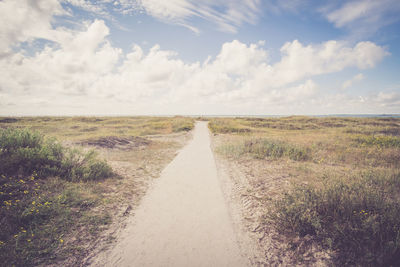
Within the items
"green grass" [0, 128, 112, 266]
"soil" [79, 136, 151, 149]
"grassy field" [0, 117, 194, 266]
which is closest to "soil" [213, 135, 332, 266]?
"grassy field" [0, 117, 194, 266]

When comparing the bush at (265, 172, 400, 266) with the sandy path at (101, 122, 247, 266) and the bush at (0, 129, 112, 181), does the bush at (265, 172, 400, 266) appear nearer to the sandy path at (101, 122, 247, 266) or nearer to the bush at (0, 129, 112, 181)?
the sandy path at (101, 122, 247, 266)

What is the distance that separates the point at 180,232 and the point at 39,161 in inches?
214

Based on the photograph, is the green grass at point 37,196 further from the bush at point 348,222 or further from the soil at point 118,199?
the bush at point 348,222

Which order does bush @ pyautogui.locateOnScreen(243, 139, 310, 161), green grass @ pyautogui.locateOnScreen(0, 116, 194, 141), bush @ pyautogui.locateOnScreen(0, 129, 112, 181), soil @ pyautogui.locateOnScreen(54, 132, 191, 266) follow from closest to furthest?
soil @ pyautogui.locateOnScreen(54, 132, 191, 266)
bush @ pyautogui.locateOnScreen(0, 129, 112, 181)
bush @ pyautogui.locateOnScreen(243, 139, 310, 161)
green grass @ pyautogui.locateOnScreen(0, 116, 194, 141)

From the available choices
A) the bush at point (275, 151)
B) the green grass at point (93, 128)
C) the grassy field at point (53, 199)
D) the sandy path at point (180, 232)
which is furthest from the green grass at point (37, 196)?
the green grass at point (93, 128)

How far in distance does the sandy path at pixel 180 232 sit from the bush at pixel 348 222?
4.45ft

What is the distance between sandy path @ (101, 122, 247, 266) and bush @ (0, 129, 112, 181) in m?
2.55

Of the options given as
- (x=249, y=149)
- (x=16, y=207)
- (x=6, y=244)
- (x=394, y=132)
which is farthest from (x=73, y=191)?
(x=394, y=132)

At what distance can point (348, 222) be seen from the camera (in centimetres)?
335

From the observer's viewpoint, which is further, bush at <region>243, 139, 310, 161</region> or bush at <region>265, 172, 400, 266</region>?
bush at <region>243, 139, 310, 161</region>

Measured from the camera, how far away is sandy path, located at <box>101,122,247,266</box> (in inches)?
124

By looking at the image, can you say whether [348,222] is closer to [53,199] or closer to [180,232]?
[180,232]

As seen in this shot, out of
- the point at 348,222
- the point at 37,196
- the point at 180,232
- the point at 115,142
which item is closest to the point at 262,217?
the point at 348,222

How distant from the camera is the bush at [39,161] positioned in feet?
17.7
